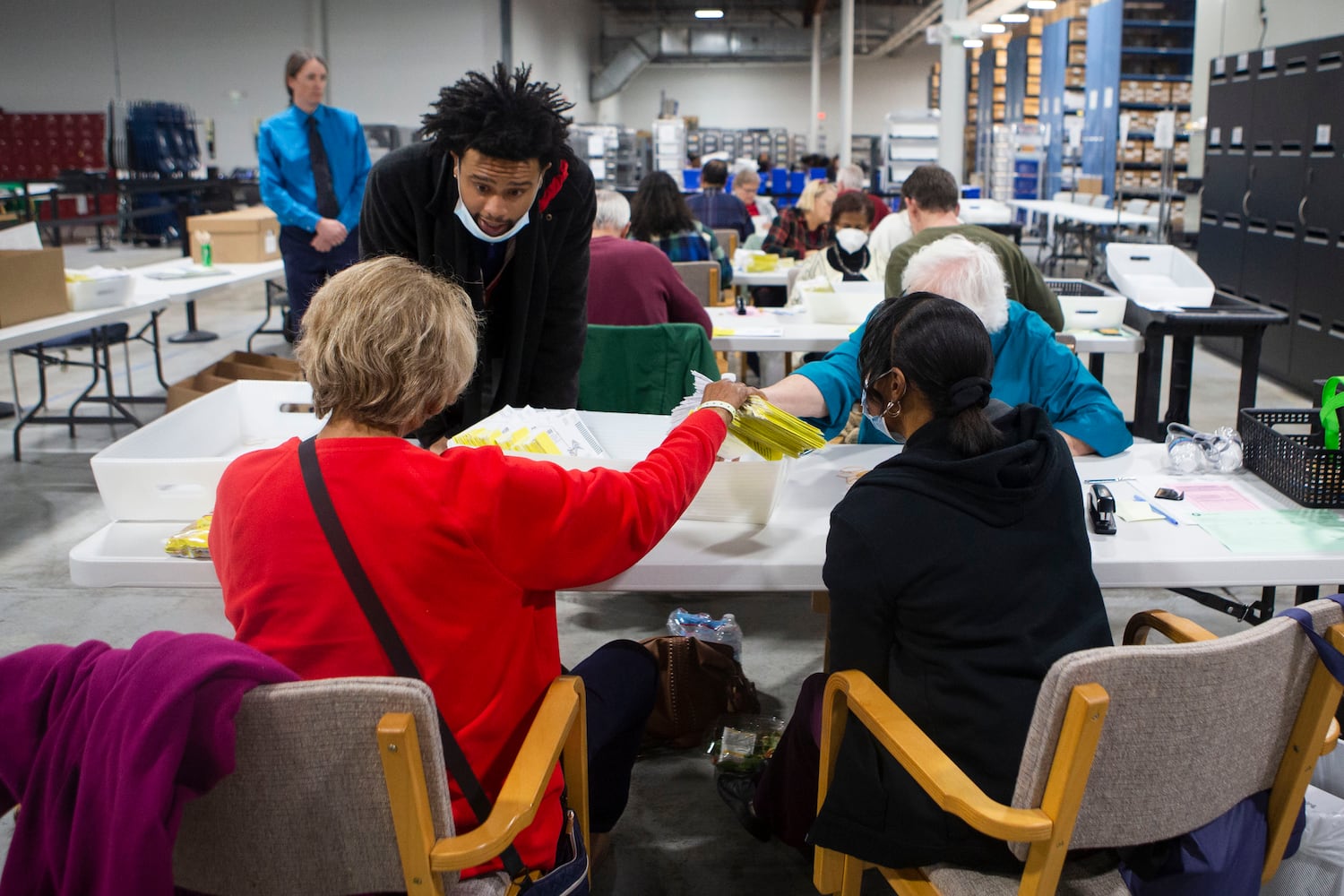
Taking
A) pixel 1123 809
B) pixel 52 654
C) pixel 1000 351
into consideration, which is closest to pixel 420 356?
pixel 52 654

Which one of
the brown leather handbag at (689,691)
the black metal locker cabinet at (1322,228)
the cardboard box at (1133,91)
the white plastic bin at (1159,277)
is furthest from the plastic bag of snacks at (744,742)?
the cardboard box at (1133,91)

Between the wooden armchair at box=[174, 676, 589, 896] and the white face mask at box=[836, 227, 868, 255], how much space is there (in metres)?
4.60

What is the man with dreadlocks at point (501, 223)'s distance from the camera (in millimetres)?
2117

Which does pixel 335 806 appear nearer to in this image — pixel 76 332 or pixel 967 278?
pixel 967 278

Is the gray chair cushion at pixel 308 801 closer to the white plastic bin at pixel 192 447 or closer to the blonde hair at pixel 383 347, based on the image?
the blonde hair at pixel 383 347

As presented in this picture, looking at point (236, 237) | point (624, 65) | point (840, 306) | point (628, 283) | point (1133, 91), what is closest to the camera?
point (628, 283)

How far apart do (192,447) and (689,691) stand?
1.20 meters

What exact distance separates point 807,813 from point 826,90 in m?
25.2

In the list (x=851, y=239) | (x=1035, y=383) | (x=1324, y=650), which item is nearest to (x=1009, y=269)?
(x=1035, y=383)

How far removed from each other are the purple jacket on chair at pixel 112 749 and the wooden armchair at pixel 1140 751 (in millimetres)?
786

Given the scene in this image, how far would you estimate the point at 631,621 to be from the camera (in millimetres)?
3271

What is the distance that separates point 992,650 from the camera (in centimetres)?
146

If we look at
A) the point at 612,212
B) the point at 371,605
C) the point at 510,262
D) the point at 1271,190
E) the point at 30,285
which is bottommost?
the point at 371,605

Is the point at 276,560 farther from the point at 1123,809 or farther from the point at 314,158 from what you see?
the point at 314,158
